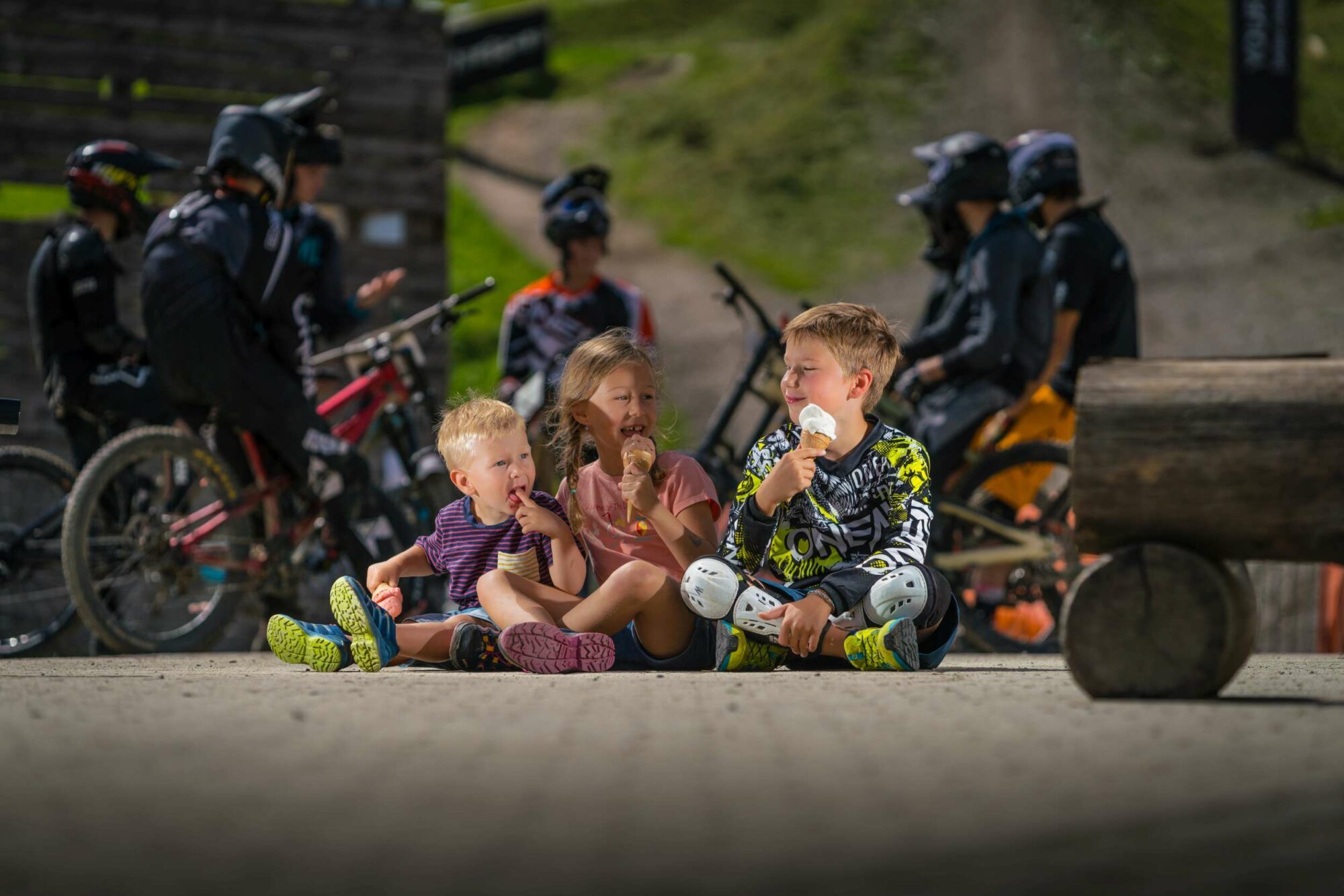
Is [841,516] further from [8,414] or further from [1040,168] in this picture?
[1040,168]

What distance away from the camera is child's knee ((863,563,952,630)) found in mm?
3895

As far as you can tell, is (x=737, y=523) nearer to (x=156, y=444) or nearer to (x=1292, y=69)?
(x=156, y=444)

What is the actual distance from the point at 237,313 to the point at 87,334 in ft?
2.92

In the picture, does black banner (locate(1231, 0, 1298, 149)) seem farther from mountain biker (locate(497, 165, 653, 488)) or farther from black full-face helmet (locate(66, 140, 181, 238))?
black full-face helmet (locate(66, 140, 181, 238))

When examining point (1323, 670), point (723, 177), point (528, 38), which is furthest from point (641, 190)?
point (1323, 670)

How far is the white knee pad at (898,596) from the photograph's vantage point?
389cm

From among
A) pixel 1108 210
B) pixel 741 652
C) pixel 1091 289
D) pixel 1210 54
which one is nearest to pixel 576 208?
pixel 1091 289

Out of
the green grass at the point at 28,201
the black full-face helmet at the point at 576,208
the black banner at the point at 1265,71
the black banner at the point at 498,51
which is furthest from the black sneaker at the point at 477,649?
the black banner at the point at 498,51

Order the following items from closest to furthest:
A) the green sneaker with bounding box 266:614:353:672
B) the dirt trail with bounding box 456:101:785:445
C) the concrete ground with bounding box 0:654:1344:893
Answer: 1. the concrete ground with bounding box 0:654:1344:893
2. the green sneaker with bounding box 266:614:353:672
3. the dirt trail with bounding box 456:101:785:445

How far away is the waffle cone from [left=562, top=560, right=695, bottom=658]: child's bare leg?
1.53 feet

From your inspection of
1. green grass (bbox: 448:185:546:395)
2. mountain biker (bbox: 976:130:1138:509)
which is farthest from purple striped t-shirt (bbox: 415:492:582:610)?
green grass (bbox: 448:185:546:395)

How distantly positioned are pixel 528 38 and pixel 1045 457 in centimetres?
3012

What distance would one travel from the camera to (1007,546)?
5.97 m

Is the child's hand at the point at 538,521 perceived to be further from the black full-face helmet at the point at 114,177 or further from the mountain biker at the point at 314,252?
the black full-face helmet at the point at 114,177
